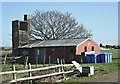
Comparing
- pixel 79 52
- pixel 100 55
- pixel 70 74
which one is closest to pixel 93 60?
pixel 100 55

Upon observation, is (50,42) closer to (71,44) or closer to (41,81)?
(71,44)

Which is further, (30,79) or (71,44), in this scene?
(71,44)

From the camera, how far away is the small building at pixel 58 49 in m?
43.4

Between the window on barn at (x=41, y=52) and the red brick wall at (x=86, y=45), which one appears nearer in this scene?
the red brick wall at (x=86, y=45)

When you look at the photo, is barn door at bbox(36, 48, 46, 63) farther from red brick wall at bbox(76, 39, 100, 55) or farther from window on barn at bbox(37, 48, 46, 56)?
red brick wall at bbox(76, 39, 100, 55)

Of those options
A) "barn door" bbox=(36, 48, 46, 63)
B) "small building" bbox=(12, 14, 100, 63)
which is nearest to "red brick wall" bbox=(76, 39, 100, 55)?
"small building" bbox=(12, 14, 100, 63)

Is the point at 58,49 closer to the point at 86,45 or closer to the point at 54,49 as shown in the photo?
the point at 54,49

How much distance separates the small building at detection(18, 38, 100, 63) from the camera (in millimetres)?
43434

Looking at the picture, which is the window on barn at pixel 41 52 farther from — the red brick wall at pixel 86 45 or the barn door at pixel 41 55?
the red brick wall at pixel 86 45

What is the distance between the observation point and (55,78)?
1777cm

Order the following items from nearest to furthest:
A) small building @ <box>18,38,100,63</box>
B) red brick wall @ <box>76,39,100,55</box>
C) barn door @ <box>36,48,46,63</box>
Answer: red brick wall @ <box>76,39,100,55</box> → small building @ <box>18,38,100,63</box> → barn door @ <box>36,48,46,63</box>

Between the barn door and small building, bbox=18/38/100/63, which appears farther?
the barn door

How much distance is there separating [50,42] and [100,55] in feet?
39.0

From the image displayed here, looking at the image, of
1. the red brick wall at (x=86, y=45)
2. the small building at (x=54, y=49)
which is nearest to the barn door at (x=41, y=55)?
the small building at (x=54, y=49)
